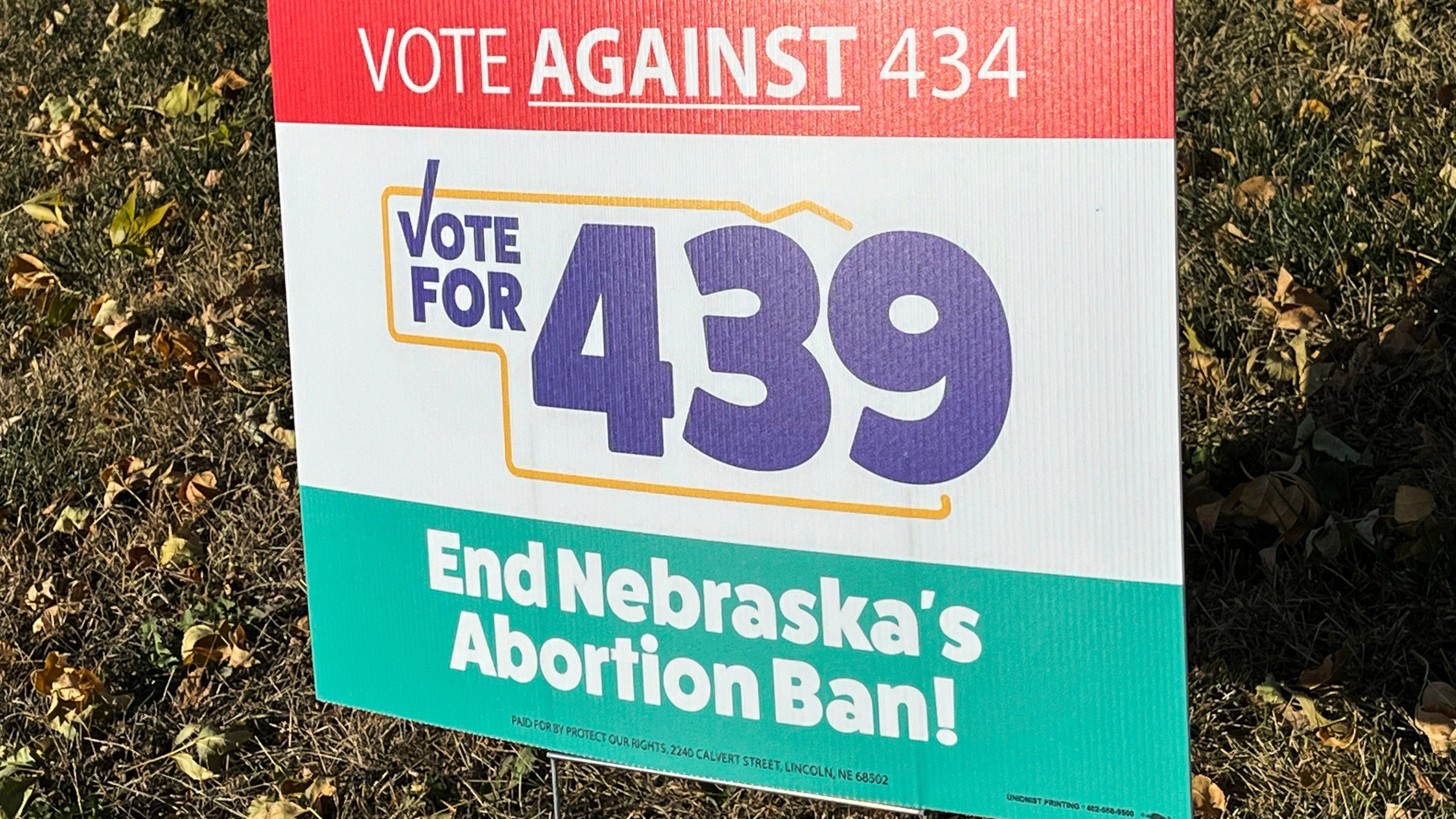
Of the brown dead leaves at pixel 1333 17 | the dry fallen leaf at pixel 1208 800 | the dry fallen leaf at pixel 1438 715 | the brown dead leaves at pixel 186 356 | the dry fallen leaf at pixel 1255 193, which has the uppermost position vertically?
the brown dead leaves at pixel 1333 17

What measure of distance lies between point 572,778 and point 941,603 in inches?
45.4

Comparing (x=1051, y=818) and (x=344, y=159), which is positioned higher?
(x=344, y=159)

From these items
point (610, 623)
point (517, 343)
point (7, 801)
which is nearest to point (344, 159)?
point (517, 343)

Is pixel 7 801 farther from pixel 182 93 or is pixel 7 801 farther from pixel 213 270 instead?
pixel 182 93

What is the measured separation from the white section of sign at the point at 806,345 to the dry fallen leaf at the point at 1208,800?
3.06 feet

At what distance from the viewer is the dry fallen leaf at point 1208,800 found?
2982 millimetres

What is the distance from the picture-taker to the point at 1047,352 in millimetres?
2191

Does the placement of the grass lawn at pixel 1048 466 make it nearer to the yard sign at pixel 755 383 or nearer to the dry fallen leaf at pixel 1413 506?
the dry fallen leaf at pixel 1413 506

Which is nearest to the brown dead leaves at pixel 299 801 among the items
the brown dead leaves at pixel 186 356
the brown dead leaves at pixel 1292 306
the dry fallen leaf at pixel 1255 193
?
the brown dead leaves at pixel 186 356

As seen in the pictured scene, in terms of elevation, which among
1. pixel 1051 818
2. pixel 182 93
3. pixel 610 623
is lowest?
pixel 1051 818

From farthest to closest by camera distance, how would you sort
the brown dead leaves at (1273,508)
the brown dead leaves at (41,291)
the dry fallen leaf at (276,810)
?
the brown dead leaves at (41,291), the brown dead leaves at (1273,508), the dry fallen leaf at (276,810)

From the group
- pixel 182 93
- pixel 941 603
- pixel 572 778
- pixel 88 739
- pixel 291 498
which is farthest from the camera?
pixel 182 93

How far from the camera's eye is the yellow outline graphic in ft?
7.59

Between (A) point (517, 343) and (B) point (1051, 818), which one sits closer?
(B) point (1051, 818)
